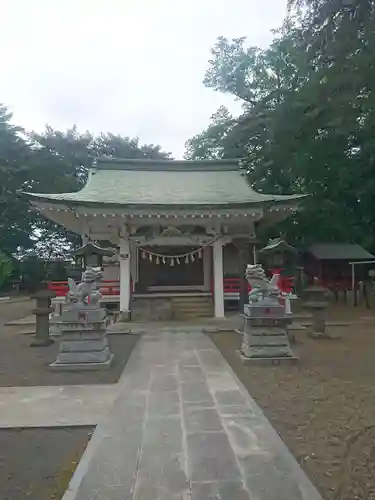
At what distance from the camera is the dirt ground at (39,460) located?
11.0 ft

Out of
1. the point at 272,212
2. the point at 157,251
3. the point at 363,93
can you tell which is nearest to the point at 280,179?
the point at 272,212

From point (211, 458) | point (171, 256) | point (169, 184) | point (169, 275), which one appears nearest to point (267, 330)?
point (211, 458)

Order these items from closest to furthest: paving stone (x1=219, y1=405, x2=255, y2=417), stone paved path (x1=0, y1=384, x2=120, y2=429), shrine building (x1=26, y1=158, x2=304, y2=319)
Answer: stone paved path (x1=0, y1=384, x2=120, y2=429), paving stone (x1=219, y1=405, x2=255, y2=417), shrine building (x1=26, y1=158, x2=304, y2=319)

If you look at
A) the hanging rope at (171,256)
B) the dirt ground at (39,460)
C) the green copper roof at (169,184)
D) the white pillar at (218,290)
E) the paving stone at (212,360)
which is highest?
the green copper roof at (169,184)

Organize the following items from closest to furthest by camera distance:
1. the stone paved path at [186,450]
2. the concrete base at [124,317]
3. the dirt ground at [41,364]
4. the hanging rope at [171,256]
→ the stone paved path at [186,450] < the dirt ground at [41,364] < the concrete base at [124,317] < the hanging rope at [171,256]

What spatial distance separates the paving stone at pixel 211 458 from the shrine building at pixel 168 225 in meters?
9.03

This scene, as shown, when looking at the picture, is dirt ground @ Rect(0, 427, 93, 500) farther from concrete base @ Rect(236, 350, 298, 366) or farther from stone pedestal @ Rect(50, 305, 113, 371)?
concrete base @ Rect(236, 350, 298, 366)

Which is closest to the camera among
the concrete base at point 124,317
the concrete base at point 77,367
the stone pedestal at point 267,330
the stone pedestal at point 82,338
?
the concrete base at point 77,367

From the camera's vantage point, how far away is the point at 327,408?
5.29 metres

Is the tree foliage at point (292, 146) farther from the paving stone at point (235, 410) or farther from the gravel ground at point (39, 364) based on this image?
the paving stone at point (235, 410)

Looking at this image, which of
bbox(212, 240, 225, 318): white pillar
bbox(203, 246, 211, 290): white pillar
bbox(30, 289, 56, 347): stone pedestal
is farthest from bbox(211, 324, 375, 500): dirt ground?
bbox(203, 246, 211, 290): white pillar

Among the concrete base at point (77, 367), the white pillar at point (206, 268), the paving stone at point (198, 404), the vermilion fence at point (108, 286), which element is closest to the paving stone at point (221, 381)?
the paving stone at point (198, 404)

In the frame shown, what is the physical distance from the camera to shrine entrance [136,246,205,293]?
17.3 metres

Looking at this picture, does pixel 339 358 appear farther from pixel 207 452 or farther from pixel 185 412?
pixel 207 452
